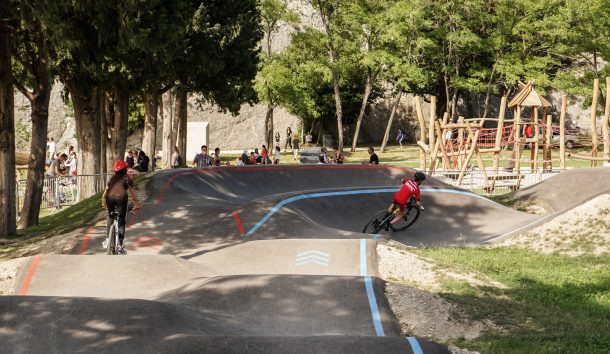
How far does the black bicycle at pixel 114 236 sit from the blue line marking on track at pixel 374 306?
17.0 feet

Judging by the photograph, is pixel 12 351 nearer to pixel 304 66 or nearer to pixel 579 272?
pixel 579 272

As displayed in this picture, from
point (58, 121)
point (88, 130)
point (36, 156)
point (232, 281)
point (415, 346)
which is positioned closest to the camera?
point (415, 346)

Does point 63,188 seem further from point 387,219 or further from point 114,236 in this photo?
point 114,236

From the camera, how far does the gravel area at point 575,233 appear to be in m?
17.4

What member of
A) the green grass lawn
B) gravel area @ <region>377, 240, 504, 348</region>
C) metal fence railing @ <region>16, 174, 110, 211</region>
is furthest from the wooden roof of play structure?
gravel area @ <region>377, 240, 504, 348</region>

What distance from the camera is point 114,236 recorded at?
45.7 ft

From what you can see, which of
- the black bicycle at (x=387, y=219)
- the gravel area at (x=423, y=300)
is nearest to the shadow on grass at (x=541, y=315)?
the gravel area at (x=423, y=300)

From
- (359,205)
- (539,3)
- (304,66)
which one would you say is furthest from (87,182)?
(539,3)

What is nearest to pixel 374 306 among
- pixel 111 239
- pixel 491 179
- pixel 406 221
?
pixel 111 239

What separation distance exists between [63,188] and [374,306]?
20086 mm

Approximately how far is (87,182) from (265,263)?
14138 millimetres

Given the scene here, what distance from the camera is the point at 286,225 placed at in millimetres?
18078

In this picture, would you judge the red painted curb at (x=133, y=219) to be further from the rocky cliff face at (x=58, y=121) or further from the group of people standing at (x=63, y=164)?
the rocky cliff face at (x=58, y=121)

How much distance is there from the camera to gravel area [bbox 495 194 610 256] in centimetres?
1738
